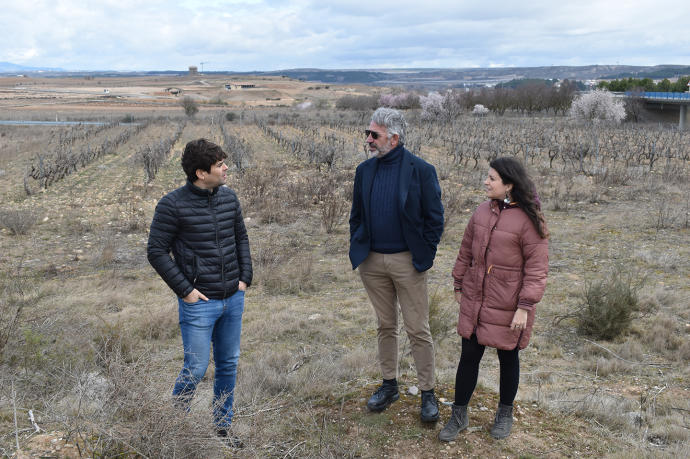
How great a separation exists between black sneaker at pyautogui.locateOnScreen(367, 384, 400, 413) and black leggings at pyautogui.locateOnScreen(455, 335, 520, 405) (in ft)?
1.42

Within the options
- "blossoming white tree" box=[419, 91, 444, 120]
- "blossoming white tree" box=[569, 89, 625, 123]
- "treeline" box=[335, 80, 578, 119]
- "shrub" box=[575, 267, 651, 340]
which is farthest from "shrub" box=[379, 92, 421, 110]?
"shrub" box=[575, 267, 651, 340]

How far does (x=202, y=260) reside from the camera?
2.55 m

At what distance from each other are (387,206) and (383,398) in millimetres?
1088

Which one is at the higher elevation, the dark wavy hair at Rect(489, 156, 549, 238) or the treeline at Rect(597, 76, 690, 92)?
the treeline at Rect(597, 76, 690, 92)

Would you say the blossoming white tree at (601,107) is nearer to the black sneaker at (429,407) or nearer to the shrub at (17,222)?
the shrub at (17,222)

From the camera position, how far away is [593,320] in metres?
4.49

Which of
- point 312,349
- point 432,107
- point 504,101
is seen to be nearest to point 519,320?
point 312,349

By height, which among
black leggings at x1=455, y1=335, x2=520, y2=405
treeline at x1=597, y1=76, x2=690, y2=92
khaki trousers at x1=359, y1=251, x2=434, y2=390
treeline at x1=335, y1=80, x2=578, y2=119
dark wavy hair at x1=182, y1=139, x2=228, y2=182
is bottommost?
black leggings at x1=455, y1=335, x2=520, y2=405

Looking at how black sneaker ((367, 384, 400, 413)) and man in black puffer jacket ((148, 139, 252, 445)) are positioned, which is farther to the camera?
black sneaker ((367, 384, 400, 413))

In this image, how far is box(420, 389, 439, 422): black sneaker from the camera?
2.71 meters

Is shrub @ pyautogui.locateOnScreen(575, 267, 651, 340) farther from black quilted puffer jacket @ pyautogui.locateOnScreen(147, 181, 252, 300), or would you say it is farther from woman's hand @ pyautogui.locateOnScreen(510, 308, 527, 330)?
black quilted puffer jacket @ pyautogui.locateOnScreen(147, 181, 252, 300)

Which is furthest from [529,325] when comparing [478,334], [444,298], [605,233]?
[605,233]

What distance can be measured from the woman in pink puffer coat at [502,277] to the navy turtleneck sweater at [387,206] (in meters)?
0.36

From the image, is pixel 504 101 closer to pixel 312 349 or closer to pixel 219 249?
pixel 312 349
